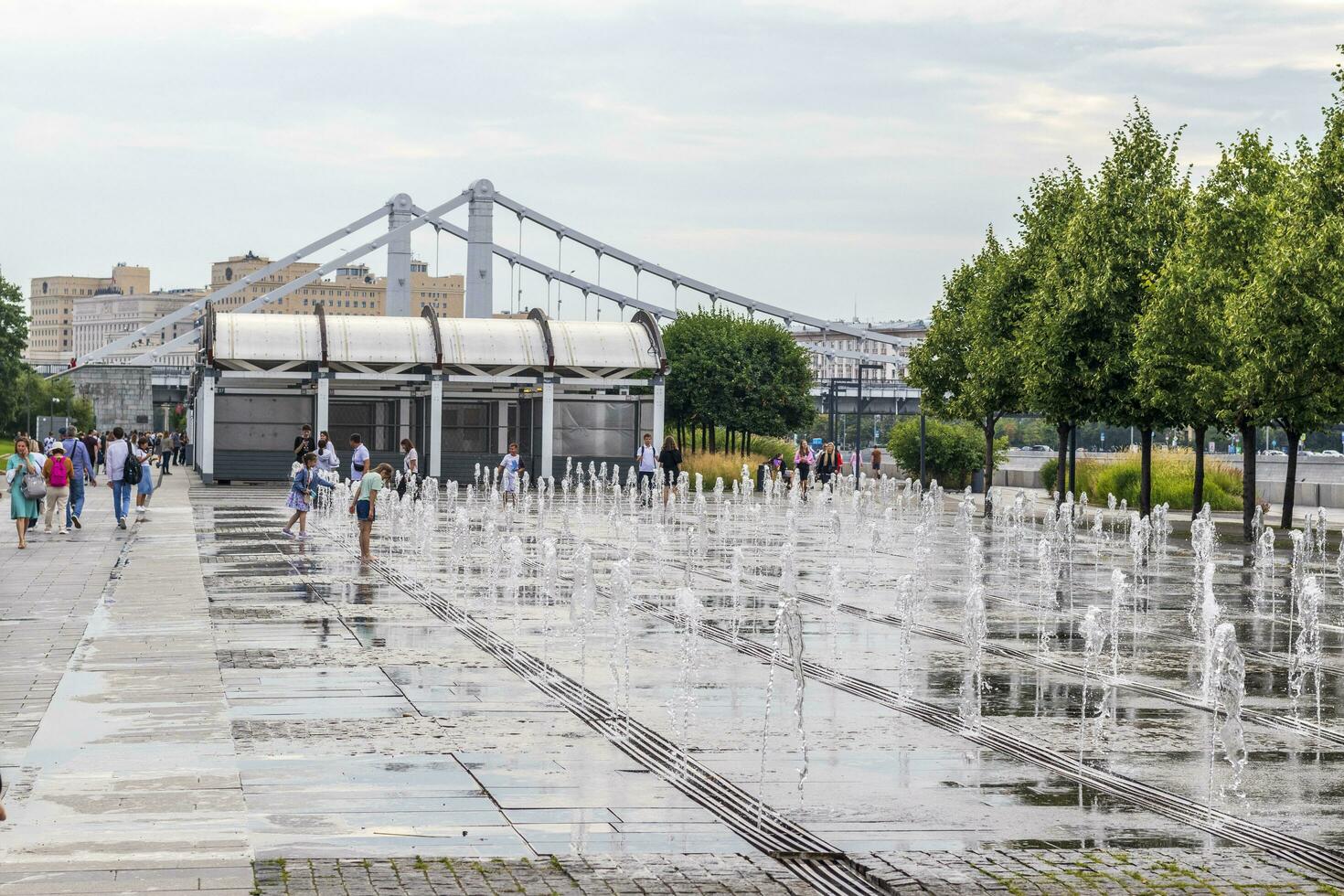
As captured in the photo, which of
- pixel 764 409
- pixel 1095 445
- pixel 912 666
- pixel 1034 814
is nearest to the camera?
pixel 1034 814

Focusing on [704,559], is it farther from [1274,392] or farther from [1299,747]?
[1299,747]

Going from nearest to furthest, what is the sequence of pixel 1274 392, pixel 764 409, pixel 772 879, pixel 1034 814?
pixel 772 879 → pixel 1034 814 → pixel 1274 392 → pixel 764 409

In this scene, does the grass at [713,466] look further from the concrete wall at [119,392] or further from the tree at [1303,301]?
the concrete wall at [119,392]

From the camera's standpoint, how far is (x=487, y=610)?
15.5 meters

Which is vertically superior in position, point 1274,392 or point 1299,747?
point 1274,392

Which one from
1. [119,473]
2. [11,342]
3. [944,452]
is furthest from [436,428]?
[11,342]

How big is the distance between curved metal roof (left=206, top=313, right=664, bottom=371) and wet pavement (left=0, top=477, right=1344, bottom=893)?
3152 cm

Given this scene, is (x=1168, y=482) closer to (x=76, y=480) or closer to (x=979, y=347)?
(x=979, y=347)

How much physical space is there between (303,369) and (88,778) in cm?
4236

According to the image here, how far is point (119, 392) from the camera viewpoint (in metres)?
92.8

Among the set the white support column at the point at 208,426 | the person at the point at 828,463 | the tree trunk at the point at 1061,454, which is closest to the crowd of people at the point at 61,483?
the white support column at the point at 208,426

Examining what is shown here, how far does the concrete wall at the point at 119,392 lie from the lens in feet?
300

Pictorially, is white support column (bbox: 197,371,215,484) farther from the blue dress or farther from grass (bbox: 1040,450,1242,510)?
the blue dress

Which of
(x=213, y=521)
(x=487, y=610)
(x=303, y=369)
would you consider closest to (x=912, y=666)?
(x=487, y=610)
